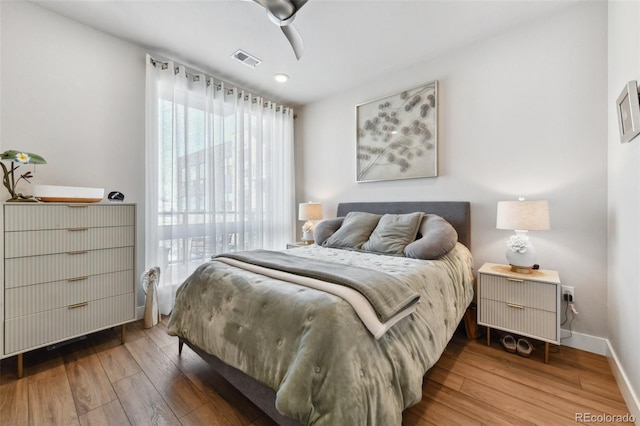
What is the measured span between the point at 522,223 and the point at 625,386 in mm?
1045

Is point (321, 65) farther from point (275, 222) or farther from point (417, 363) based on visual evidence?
point (417, 363)

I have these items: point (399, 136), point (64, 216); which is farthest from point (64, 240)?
point (399, 136)

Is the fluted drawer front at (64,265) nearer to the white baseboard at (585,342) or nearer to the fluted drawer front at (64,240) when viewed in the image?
the fluted drawer front at (64,240)

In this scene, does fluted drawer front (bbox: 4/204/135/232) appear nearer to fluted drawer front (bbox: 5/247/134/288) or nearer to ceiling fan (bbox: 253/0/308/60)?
fluted drawer front (bbox: 5/247/134/288)

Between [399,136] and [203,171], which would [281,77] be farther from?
[399,136]

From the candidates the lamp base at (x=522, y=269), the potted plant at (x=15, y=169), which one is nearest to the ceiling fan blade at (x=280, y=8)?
the potted plant at (x=15, y=169)

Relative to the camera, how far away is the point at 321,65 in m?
2.91

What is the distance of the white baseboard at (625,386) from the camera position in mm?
1321

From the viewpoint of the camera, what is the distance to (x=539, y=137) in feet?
7.25

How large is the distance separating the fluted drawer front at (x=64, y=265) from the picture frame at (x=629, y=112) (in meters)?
3.35

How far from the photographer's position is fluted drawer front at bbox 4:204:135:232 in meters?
1.66

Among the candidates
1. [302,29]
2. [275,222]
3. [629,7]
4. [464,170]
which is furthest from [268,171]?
[629,7]

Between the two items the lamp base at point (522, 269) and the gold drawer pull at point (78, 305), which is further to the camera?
the lamp base at point (522, 269)

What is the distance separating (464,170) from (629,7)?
1.38 meters
